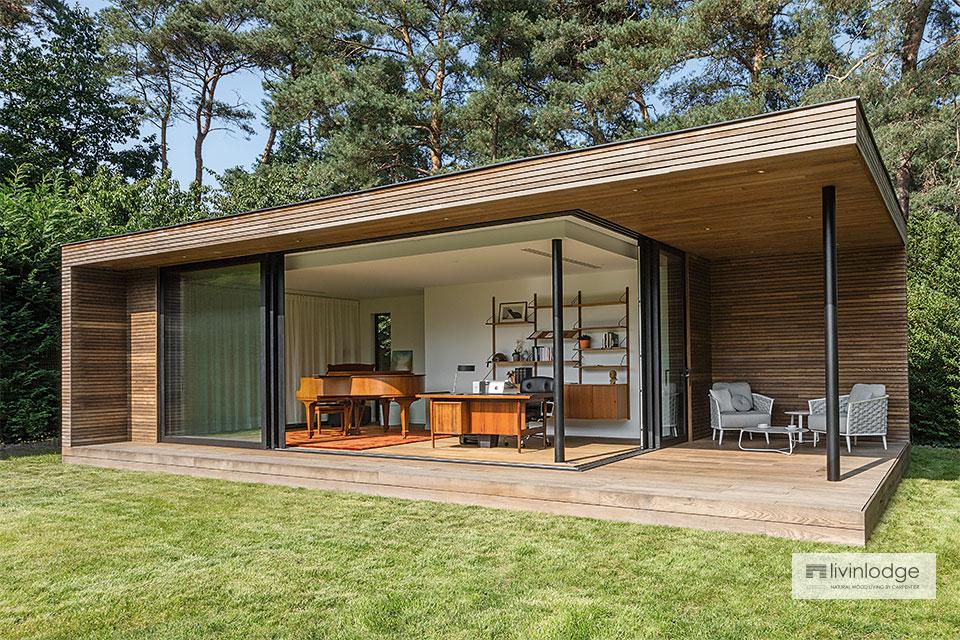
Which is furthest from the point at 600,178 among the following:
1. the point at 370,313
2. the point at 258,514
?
the point at 370,313

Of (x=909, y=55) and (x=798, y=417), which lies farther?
(x=909, y=55)

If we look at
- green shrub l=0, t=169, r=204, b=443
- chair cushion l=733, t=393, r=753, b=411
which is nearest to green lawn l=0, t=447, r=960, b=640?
chair cushion l=733, t=393, r=753, b=411

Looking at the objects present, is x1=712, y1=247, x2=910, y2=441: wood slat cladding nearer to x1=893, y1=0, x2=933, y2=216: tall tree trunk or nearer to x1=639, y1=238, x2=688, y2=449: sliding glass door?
x1=639, y1=238, x2=688, y2=449: sliding glass door

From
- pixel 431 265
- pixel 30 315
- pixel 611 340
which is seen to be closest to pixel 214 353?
pixel 431 265

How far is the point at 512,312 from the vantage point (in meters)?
11.6

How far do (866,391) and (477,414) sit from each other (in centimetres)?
487

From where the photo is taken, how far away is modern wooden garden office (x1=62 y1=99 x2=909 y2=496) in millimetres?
7453

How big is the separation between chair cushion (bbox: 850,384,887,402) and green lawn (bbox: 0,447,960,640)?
8.46 ft

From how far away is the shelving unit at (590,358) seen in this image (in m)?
10.2

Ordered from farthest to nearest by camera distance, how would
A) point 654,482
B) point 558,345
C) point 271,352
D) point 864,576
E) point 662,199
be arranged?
point 271,352 → point 558,345 → point 662,199 → point 654,482 → point 864,576

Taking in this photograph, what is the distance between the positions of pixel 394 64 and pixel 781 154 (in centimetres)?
1262

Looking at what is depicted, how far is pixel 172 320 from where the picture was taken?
10477 millimetres

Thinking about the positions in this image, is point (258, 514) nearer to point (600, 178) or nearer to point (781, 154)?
point (600, 178)

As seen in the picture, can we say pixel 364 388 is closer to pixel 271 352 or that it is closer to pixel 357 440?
pixel 357 440
